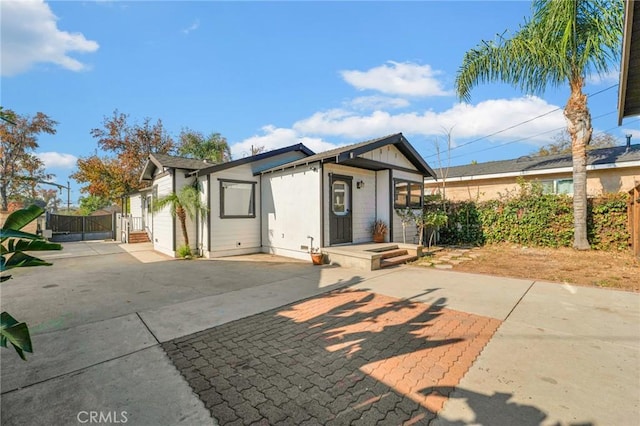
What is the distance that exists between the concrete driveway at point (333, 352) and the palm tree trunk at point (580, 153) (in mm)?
5482

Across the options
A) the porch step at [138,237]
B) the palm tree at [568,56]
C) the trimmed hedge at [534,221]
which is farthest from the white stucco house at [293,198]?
the palm tree at [568,56]

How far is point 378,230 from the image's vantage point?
9844 mm

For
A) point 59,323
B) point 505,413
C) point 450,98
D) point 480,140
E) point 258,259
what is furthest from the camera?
point 480,140

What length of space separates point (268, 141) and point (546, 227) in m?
23.8

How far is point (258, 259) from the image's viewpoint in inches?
347

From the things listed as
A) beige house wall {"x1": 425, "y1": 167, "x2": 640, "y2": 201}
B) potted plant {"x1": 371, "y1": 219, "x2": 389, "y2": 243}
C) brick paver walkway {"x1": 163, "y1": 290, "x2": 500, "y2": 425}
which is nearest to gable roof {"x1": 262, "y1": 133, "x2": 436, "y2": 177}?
potted plant {"x1": 371, "y1": 219, "x2": 389, "y2": 243}

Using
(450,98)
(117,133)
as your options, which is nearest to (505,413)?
(450,98)

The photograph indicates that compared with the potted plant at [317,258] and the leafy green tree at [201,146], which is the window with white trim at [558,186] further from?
the leafy green tree at [201,146]

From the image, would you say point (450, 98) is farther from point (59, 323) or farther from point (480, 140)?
point (59, 323)

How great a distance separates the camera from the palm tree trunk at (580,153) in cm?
902

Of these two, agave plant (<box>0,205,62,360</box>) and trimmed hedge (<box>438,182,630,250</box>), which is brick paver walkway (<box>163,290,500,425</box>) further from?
trimmed hedge (<box>438,182,630,250</box>)

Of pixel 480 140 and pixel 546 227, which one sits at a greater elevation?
pixel 480 140

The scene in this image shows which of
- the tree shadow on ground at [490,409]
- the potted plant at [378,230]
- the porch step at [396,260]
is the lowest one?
the tree shadow on ground at [490,409]

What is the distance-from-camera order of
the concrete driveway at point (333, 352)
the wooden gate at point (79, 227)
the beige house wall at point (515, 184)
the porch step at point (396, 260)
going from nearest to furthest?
the concrete driveway at point (333, 352) → the porch step at point (396, 260) → the beige house wall at point (515, 184) → the wooden gate at point (79, 227)
